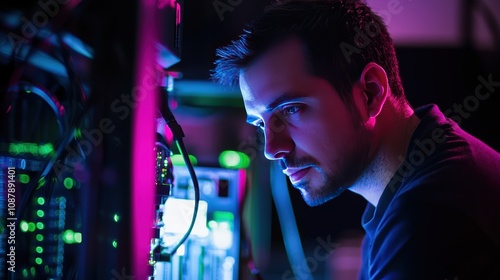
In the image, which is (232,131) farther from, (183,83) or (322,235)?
(322,235)

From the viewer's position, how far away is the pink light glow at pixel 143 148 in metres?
0.60

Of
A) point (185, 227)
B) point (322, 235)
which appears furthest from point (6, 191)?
point (322, 235)

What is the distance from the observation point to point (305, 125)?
1.07 meters

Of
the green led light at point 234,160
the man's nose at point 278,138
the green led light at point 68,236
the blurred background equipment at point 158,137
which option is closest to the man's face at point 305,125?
the man's nose at point 278,138

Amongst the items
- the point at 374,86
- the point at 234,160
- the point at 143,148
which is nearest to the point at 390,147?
the point at 374,86

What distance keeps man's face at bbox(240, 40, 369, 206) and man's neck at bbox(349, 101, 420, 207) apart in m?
0.03

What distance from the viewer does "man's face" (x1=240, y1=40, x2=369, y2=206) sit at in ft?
3.50

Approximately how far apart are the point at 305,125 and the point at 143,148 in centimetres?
54

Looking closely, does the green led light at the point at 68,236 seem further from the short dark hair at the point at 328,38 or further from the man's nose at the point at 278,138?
the short dark hair at the point at 328,38

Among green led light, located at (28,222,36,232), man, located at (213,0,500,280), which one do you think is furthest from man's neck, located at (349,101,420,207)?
green led light, located at (28,222,36,232)

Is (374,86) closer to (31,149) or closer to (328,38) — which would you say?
(328,38)

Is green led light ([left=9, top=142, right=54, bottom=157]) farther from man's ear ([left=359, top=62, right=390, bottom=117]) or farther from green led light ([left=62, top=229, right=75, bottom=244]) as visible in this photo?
man's ear ([left=359, top=62, right=390, bottom=117])

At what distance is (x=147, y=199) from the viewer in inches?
24.7

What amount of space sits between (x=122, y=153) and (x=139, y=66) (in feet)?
0.40
